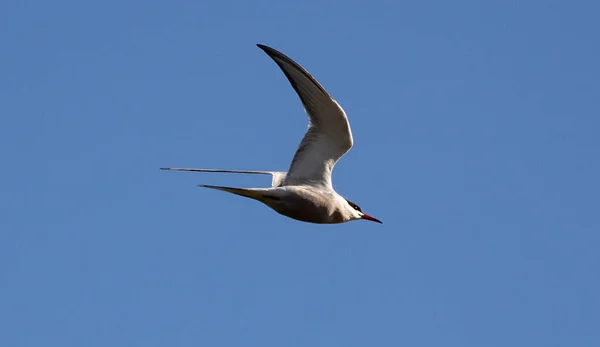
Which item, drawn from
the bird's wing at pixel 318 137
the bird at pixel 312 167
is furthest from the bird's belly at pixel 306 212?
the bird's wing at pixel 318 137

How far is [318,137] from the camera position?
11.0 meters

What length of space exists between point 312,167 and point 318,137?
351 mm

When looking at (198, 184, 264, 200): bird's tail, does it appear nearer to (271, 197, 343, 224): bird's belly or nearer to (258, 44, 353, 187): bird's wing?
(271, 197, 343, 224): bird's belly

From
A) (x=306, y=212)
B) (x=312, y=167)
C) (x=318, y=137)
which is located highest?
(x=318, y=137)

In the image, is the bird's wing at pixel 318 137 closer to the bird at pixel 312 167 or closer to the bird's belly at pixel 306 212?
the bird at pixel 312 167

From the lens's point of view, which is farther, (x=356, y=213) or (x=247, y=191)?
(x=356, y=213)

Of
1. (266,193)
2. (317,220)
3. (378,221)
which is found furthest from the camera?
(378,221)

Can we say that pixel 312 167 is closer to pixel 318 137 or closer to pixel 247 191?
pixel 318 137

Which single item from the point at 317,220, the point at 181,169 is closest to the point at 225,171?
the point at 181,169

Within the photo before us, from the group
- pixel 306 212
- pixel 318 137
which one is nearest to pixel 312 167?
pixel 318 137

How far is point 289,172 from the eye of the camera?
36.7 feet

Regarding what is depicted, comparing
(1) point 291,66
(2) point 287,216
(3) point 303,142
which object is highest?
(1) point 291,66

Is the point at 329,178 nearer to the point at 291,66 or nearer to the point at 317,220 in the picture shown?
the point at 317,220

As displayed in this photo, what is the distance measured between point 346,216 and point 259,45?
2282mm
